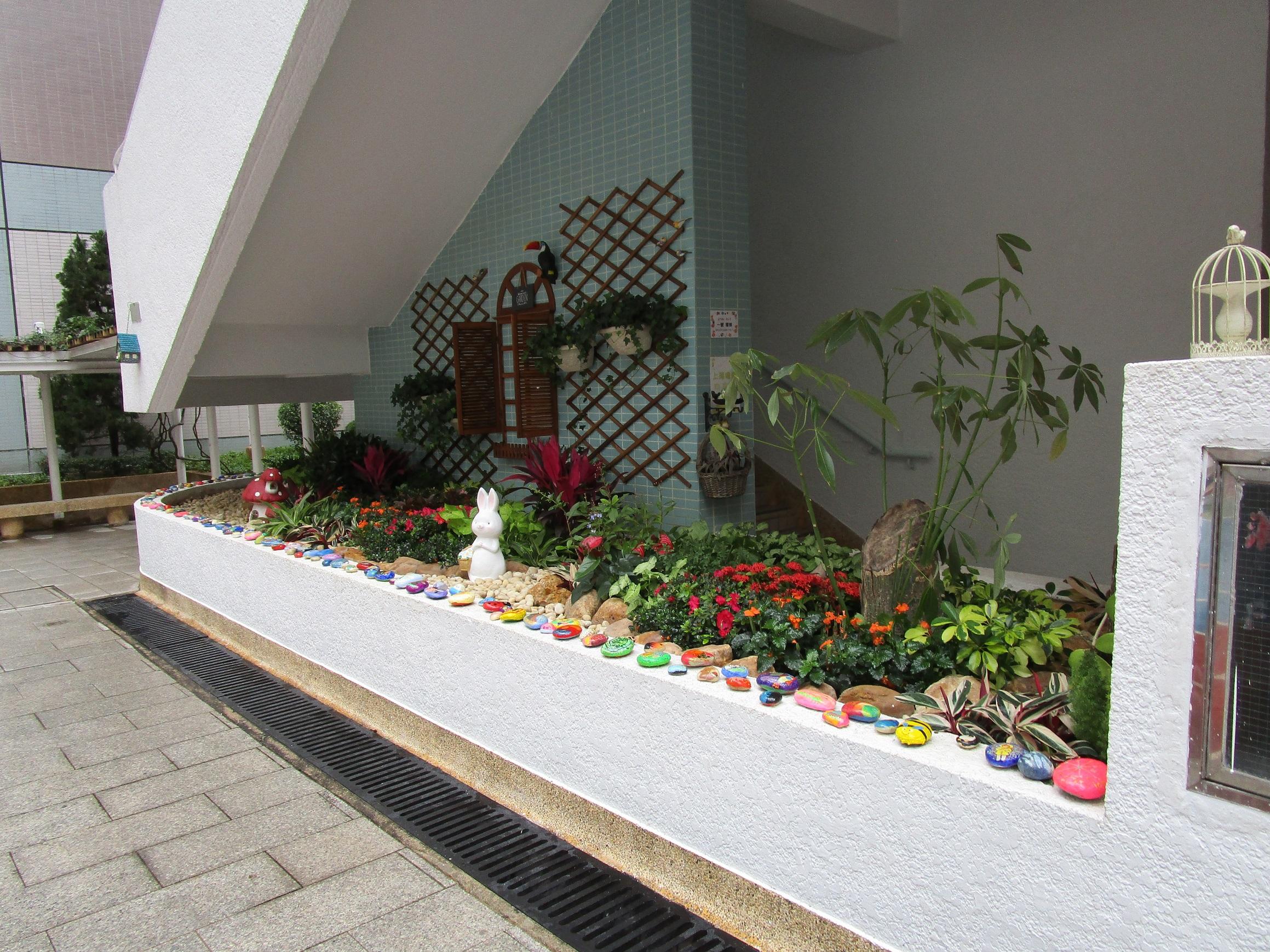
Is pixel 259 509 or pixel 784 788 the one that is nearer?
pixel 784 788

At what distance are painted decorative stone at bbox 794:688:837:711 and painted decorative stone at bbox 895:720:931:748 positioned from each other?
233 mm

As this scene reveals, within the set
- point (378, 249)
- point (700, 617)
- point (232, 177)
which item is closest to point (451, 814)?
point (700, 617)

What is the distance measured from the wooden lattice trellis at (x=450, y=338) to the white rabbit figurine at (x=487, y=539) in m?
2.03

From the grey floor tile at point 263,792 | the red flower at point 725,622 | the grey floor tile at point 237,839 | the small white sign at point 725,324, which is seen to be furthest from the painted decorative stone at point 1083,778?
the small white sign at point 725,324

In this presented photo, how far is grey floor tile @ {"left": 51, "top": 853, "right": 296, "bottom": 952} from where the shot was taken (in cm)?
266

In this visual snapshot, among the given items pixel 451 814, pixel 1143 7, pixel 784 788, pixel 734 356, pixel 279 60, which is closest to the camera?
→ pixel 784 788

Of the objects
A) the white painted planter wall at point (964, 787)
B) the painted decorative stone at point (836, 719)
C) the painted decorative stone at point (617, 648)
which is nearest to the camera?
the white painted planter wall at point (964, 787)

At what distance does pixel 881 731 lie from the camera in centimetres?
226

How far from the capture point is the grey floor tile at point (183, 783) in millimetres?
3551

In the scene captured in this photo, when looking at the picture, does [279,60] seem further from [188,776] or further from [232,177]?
[188,776]

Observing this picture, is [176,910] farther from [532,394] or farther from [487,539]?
[532,394]

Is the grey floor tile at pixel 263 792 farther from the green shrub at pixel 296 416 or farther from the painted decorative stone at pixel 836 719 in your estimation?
the green shrub at pixel 296 416

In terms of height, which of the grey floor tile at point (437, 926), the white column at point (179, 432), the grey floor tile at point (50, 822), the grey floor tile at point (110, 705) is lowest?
the grey floor tile at point (50, 822)

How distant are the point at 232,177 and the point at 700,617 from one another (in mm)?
3582
